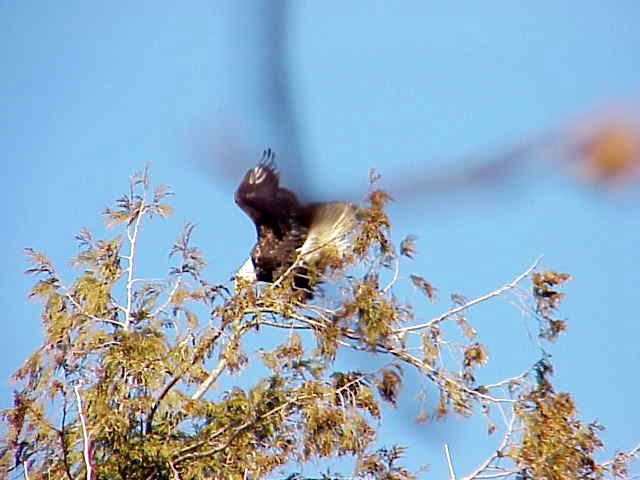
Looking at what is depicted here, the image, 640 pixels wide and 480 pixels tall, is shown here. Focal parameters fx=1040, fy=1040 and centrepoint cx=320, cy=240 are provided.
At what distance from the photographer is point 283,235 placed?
619 centimetres

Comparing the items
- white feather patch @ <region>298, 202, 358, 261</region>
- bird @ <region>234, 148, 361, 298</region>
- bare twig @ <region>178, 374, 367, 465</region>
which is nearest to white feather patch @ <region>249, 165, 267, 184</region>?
bird @ <region>234, 148, 361, 298</region>

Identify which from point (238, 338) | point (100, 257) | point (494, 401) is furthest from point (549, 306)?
point (100, 257)

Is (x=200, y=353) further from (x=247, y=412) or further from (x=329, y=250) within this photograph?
(x=329, y=250)

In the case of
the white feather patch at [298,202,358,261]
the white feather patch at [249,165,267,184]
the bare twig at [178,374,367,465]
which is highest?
the white feather patch at [249,165,267,184]

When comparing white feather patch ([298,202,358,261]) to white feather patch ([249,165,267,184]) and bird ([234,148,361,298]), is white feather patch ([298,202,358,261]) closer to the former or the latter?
bird ([234,148,361,298])

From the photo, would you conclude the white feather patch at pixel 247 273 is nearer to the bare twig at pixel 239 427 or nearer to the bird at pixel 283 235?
the bird at pixel 283 235

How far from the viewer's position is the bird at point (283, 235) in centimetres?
566

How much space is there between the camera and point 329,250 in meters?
5.97

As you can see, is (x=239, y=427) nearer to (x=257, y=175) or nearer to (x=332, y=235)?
(x=332, y=235)

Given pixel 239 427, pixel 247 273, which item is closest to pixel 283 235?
pixel 247 273

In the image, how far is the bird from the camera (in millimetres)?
5664

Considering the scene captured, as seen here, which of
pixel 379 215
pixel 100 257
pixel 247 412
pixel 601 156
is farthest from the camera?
pixel 100 257

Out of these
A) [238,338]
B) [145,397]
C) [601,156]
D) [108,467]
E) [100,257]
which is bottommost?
[601,156]

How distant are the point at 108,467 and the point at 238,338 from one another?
1.05 m
